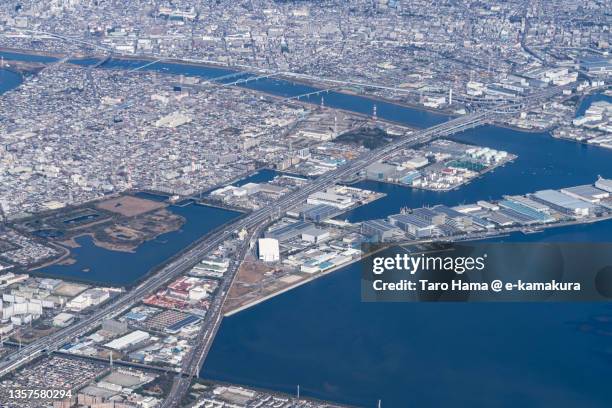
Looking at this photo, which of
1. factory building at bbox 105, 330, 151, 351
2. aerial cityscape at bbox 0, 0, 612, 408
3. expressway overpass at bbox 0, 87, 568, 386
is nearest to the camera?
aerial cityscape at bbox 0, 0, 612, 408

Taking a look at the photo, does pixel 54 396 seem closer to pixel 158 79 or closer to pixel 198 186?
pixel 198 186

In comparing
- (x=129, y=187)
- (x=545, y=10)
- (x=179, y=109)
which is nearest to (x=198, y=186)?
(x=129, y=187)

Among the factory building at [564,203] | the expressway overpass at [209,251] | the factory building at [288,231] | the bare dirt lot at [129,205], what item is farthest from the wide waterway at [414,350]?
the factory building at [564,203]

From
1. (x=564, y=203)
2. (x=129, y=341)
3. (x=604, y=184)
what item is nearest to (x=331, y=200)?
(x=564, y=203)

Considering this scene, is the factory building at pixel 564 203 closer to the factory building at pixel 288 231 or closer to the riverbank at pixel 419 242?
the riverbank at pixel 419 242

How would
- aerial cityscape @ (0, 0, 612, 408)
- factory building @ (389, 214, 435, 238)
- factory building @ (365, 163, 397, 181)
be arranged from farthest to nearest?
factory building @ (365, 163, 397, 181), factory building @ (389, 214, 435, 238), aerial cityscape @ (0, 0, 612, 408)

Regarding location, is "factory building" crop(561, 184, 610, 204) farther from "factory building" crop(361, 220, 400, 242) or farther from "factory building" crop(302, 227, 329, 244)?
"factory building" crop(302, 227, 329, 244)

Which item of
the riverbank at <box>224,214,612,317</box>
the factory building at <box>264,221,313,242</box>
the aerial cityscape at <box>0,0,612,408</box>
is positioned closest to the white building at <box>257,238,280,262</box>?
the aerial cityscape at <box>0,0,612,408</box>
